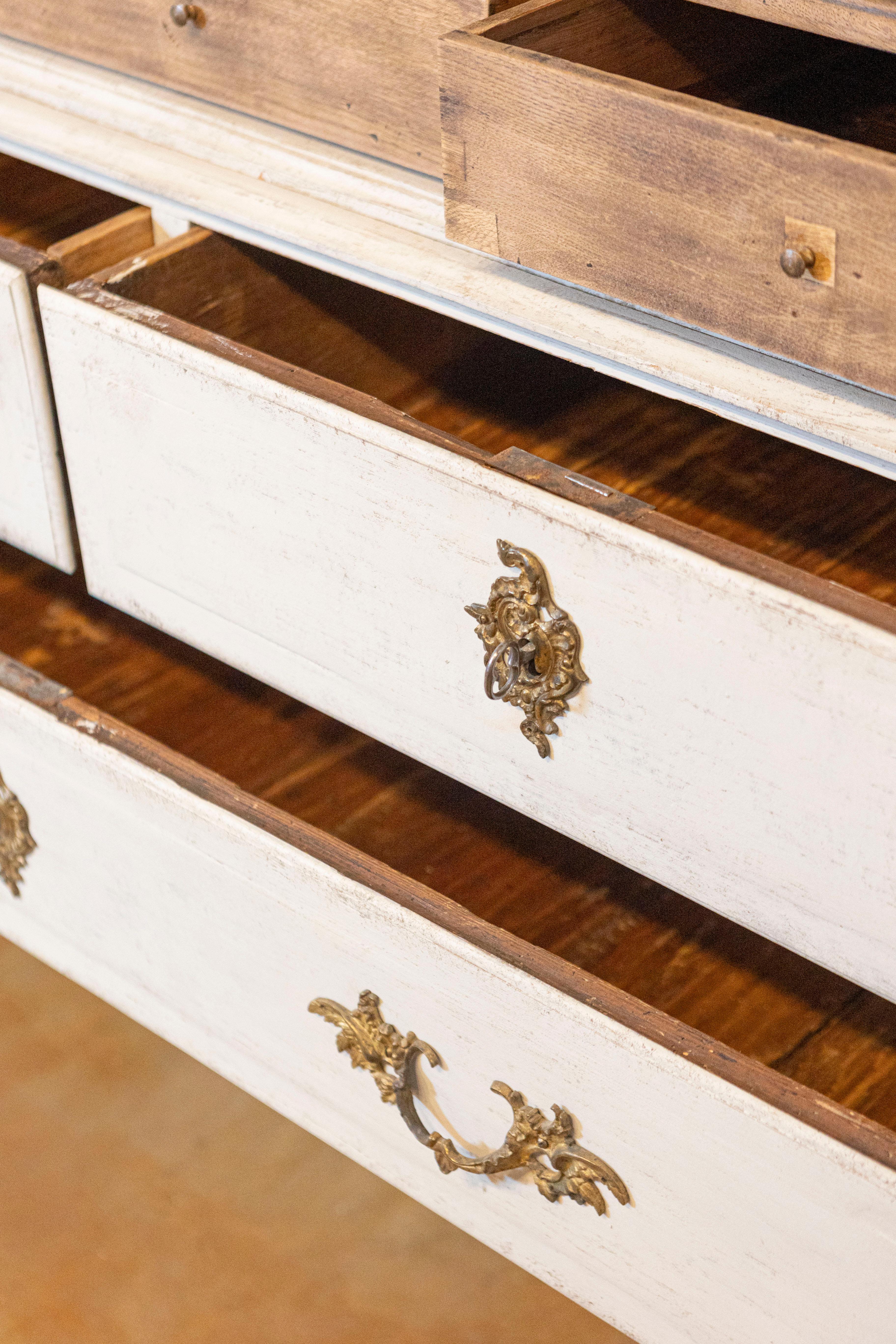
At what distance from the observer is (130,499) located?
76cm

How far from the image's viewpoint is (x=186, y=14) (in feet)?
2.44

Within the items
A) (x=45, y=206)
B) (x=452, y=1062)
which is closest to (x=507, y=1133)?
(x=452, y=1062)

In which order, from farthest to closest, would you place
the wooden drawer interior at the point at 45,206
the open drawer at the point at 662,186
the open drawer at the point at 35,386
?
the wooden drawer interior at the point at 45,206 → the open drawer at the point at 35,386 → the open drawer at the point at 662,186

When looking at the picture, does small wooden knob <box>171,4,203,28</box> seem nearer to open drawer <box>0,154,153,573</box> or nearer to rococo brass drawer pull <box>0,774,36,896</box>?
open drawer <box>0,154,153,573</box>

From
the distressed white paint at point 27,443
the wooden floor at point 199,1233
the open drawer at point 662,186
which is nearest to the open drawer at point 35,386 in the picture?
the distressed white paint at point 27,443

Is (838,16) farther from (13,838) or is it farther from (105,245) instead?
(13,838)

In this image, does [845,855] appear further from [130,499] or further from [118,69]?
[118,69]

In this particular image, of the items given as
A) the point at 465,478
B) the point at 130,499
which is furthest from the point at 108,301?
the point at 465,478

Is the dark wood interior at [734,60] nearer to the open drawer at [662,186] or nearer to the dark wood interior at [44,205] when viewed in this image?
the open drawer at [662,186]

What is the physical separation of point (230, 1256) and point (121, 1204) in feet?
0.24

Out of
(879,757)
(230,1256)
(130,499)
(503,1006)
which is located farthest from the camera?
(230,1256)

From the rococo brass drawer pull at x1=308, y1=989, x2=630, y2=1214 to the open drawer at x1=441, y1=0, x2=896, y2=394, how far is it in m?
0.32

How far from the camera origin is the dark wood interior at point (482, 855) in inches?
29.8

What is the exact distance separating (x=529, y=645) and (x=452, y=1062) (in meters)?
0.19
